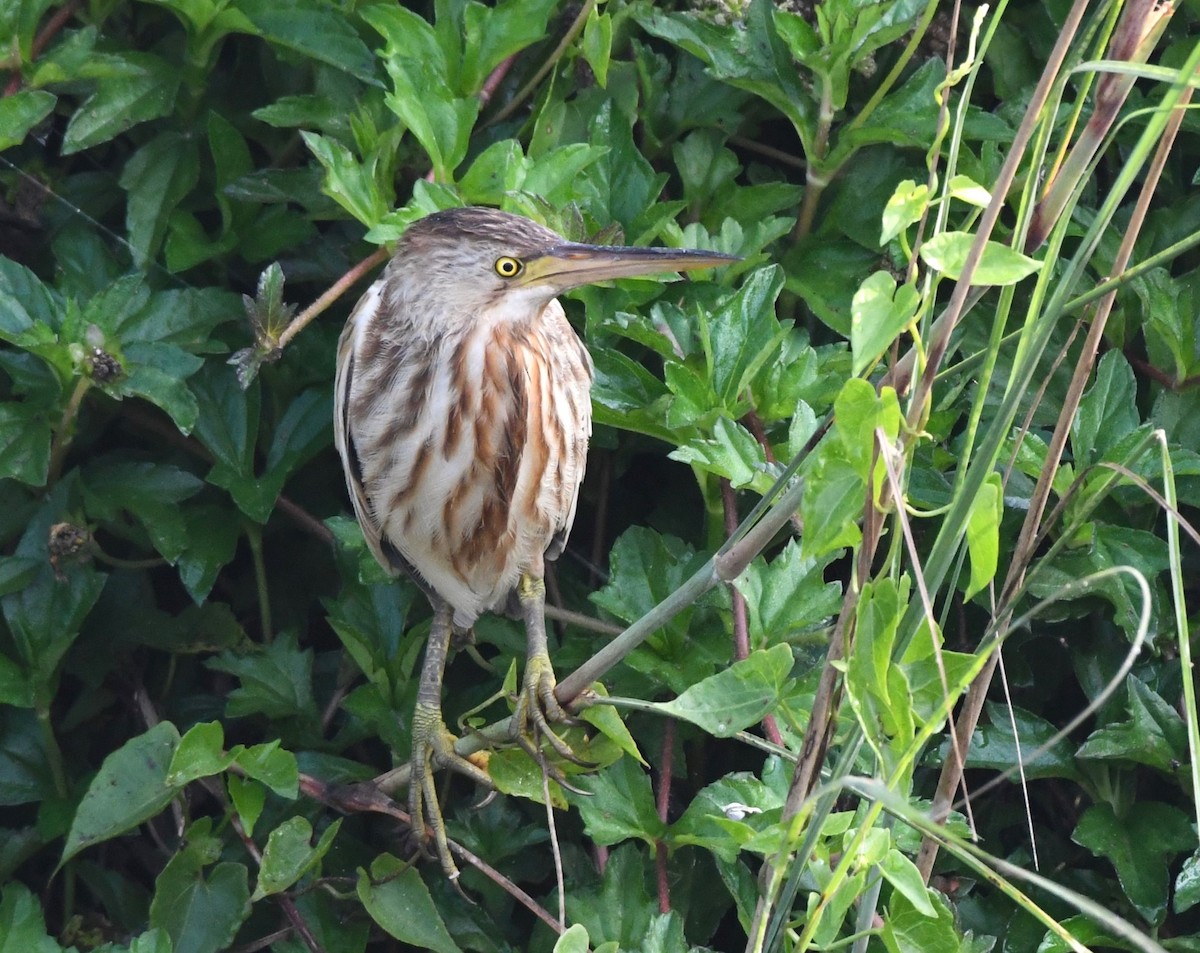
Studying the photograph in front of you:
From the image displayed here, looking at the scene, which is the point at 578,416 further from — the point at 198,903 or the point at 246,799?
the point at 198,903

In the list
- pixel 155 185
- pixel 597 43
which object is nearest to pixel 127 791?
pixel 155 185

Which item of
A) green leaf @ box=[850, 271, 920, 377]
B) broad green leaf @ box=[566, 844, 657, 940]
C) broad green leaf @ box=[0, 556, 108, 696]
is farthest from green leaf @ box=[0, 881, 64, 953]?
green leaf @ box=[850, 271, 920, 377]

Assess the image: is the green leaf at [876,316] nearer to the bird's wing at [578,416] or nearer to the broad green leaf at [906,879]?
the broad green leaf at [906,879]

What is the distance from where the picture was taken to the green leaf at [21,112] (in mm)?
1710

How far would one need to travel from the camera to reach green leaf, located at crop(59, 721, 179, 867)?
1581 millimetres

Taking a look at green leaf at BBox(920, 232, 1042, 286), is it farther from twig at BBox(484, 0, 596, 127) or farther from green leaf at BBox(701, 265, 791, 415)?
twig at BBox(484, 0, 596, 127)

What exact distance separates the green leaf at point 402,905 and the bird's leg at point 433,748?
0.05 meters

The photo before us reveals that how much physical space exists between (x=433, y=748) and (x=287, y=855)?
10.7 inches

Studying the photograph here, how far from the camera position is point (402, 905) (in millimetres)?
1611

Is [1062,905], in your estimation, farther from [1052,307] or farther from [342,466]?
[342,466]

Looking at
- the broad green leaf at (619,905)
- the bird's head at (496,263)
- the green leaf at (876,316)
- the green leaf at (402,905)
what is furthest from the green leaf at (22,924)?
the green leaf at (876,316)

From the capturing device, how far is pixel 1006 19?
1864mm

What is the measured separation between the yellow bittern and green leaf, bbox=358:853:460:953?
0.11 meters

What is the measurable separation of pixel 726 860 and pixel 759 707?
0.40m
